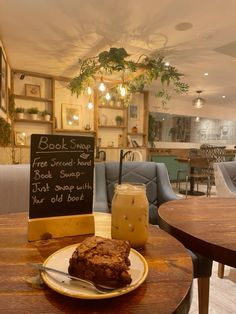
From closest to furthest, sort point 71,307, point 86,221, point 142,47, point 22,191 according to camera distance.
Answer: point 71,307
point 86,221
point 22,191
point 142,47

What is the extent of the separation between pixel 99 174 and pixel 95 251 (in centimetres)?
162

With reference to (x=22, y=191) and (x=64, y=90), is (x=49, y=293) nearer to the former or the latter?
(x=22, y=191)

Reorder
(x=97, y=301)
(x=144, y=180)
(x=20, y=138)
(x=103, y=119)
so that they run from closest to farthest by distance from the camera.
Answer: (x=97, y=301), (x=144, y=180), (x=20, y=138), (x=103, y=119)

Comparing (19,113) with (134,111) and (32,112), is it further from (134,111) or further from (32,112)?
(134,111)

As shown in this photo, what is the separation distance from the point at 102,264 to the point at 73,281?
0.08 meters

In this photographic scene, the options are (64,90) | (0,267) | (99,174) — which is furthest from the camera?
(64,90)

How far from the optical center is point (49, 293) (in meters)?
0.52

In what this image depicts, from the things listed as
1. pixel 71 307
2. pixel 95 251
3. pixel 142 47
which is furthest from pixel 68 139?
pixel 142 47

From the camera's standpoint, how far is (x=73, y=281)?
54 centimetres

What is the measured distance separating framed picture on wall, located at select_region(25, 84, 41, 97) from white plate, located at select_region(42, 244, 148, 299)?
526cm

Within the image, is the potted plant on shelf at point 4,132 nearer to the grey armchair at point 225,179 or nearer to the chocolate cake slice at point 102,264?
the grey armchair at point 225,179

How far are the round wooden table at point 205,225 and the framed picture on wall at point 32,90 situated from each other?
482 cm

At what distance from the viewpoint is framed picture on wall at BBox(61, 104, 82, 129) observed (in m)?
5.72

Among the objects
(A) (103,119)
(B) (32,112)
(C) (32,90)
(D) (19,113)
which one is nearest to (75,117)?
(A) (103,119)
